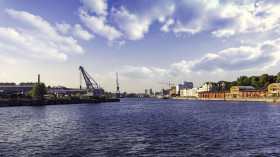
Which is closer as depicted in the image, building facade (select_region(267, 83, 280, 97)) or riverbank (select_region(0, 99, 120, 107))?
riverbank (select_region(0, 99, 120, 107))

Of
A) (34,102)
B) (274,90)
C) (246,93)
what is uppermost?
(274,90)

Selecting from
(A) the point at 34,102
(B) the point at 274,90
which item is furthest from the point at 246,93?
(A) the point at 34,102

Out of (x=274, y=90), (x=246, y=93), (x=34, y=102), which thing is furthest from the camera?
(x=246, y=93)

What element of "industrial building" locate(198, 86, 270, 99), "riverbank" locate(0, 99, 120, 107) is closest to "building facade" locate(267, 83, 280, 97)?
"industrial building" locate(198, 86, 270, 99)

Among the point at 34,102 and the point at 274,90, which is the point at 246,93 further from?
the point at 34,102

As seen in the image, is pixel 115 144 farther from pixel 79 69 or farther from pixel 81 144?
pixel 79 69

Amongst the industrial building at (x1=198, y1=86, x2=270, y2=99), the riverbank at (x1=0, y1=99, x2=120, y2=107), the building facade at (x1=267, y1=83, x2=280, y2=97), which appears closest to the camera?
the riverbank at (x1=0, y1=99, x2=120, y2=107)

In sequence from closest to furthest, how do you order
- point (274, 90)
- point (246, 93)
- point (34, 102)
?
1. point (34, 102)
2. point (274, 90)
3. point (246, 93)

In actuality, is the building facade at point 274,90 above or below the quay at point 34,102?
above

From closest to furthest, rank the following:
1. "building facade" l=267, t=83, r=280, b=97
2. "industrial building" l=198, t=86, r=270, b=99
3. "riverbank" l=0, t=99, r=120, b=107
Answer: "riverbank" l=0, t=99, r=120, b=107 → "building facade" l=267, t=83, r=280, b=97 → "industrial building" l=198, t=86, r=270, b=99

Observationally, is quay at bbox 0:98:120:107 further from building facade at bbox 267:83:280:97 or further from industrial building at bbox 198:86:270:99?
building facade at bbox 267:83:280:97

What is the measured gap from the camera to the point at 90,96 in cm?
17000

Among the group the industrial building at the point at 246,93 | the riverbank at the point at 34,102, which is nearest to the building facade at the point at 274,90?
the industrial building at the point at 246,93

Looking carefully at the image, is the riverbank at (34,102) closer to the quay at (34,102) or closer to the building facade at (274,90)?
the quay at (34,102)
